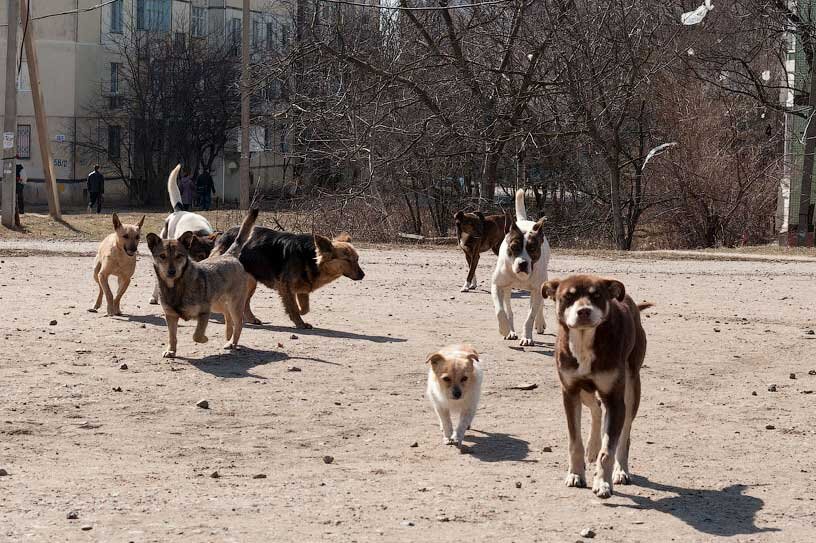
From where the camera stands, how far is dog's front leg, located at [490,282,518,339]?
1282cm

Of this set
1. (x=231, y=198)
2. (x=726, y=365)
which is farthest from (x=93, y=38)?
(x=726, y=365)

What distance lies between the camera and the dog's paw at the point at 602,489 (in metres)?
6.95

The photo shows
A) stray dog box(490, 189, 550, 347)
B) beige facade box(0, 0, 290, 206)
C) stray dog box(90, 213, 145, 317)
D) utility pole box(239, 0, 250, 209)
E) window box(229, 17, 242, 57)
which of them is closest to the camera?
stray dog box(490, 189, 550, 347)

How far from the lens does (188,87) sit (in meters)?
60.0

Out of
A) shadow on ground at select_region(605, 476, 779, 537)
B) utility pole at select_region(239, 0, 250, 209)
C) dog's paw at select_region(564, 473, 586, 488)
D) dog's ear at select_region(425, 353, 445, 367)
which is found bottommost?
shadow on ground at select_region(605, 476, 779, 537)

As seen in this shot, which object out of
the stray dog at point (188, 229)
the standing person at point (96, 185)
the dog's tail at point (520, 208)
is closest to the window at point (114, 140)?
the standing person at point (96, 185)

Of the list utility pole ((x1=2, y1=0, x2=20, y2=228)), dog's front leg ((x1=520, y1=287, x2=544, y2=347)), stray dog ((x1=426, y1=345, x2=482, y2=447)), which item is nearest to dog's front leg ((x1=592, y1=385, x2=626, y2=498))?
stray dog ((x1=426, y1=345, x2=482, y2=447))

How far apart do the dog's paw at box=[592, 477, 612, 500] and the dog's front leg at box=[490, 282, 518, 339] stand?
19.2ft

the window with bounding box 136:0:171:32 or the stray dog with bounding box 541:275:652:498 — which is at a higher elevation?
the window with bounding box 136:0:171:32

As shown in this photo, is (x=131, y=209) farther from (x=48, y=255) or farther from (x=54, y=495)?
(x=54, y=495)

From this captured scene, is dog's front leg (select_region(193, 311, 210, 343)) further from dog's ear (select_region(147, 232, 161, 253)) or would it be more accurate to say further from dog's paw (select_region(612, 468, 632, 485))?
dog's paw (select_region(612, 468, 632, 485))

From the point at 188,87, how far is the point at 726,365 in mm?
50583

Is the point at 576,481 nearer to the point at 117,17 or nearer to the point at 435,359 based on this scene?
the point at 435,359

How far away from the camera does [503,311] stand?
12805mm
